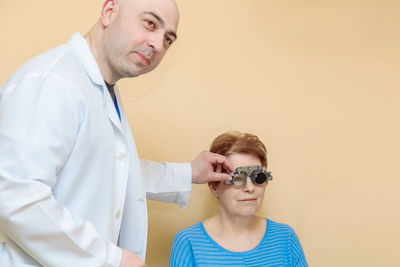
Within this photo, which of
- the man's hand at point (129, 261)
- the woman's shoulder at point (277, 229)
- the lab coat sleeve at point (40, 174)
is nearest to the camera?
Answer: the lab coat sleeve at point (40, 174)

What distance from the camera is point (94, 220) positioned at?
120cm

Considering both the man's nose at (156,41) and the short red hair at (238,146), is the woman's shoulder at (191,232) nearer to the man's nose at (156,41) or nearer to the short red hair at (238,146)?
the short red hair at (238,146)

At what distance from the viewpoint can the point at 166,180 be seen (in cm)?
177

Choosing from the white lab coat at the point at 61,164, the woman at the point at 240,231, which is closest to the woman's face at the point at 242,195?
the woman at the point at 240,231

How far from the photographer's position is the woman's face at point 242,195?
70.4 inches

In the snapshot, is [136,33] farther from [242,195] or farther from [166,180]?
[242,195]

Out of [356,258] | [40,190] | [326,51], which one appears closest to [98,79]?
[40,190]

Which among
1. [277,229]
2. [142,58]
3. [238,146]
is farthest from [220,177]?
[142,58]

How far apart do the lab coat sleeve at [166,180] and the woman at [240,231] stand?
0.55 feet

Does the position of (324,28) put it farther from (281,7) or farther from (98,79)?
(98,79)

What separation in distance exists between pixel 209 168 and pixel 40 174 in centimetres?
89

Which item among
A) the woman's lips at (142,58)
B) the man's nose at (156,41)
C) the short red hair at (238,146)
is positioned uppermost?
the man's nose at (156,41)

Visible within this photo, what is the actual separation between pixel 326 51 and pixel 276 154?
618 millimetres

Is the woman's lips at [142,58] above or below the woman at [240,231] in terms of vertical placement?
above
